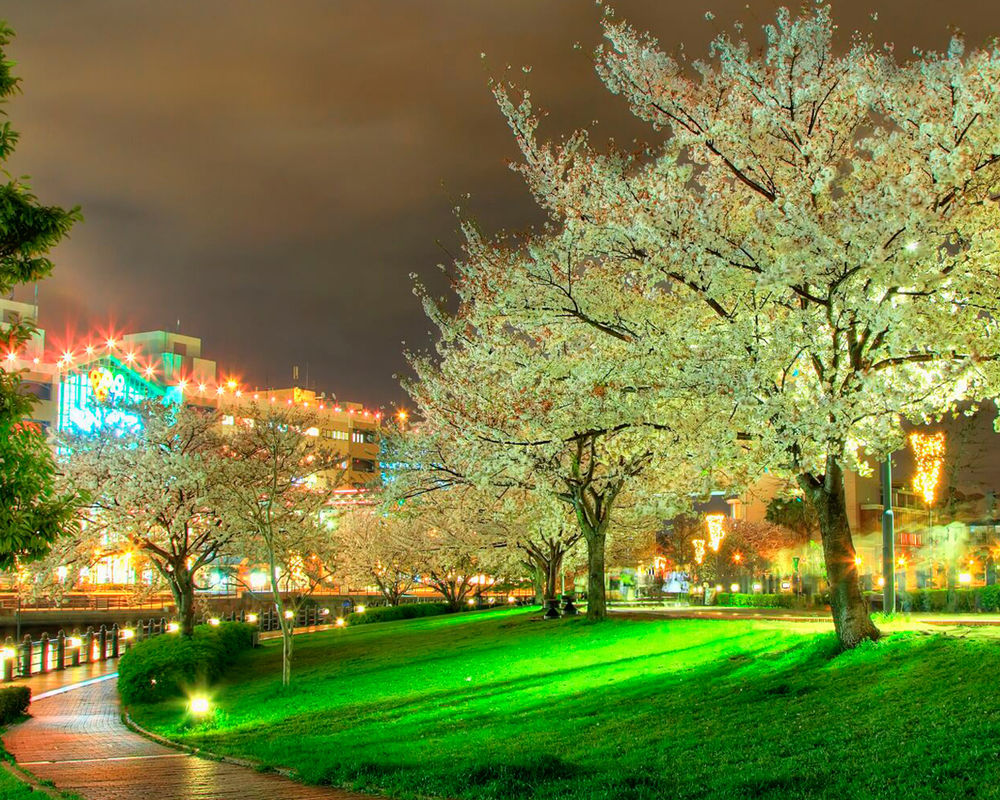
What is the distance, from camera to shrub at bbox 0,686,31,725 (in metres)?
20.5

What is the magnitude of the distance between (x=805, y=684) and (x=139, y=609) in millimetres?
57366

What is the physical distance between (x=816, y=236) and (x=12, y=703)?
60.8 feet

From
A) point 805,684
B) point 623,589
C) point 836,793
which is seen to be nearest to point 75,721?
point 805,684

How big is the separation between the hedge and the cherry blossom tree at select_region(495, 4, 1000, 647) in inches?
576

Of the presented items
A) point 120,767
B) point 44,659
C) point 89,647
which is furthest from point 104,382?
point 120,767

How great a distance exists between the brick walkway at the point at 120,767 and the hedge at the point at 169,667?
203cm

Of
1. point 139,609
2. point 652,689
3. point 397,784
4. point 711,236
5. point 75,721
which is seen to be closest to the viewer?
point 397,784

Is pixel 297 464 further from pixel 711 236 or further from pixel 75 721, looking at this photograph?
pixel 711 236

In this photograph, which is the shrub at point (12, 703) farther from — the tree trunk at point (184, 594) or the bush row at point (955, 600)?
the bush row at point (955, 600)

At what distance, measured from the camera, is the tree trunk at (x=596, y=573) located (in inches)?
1142

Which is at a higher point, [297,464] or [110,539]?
[297,464]

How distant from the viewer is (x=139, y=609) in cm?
6369

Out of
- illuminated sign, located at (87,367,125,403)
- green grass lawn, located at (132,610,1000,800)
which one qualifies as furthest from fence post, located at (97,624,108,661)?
illuminated sign, located at (87,367,125,403)

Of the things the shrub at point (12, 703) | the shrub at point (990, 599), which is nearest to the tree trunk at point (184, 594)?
the shrub at point (12, 703)
